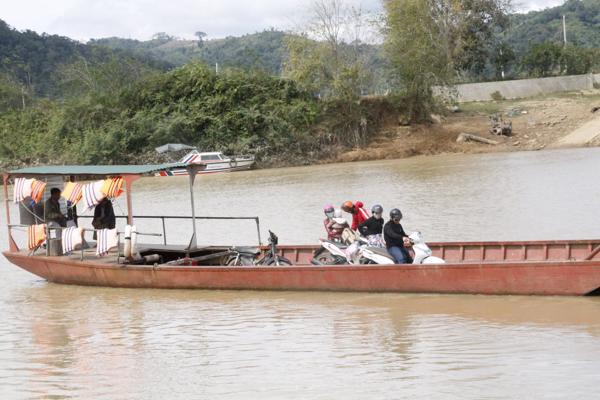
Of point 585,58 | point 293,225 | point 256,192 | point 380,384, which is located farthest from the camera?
point 585,58

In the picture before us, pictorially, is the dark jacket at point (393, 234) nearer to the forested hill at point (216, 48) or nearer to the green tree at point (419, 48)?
the green tree at point (419, 48)

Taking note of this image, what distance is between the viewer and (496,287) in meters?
12.1

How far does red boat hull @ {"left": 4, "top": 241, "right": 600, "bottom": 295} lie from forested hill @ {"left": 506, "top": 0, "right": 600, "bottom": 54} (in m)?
70.6

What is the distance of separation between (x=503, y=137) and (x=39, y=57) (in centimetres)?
5033

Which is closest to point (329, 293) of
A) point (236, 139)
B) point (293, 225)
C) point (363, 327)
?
point (363, 327)

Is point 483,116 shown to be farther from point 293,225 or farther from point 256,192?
point 293,225

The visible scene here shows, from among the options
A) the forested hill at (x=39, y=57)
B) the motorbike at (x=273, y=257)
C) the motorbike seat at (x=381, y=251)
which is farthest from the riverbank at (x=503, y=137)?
the forested hill at (x=39, y=57)

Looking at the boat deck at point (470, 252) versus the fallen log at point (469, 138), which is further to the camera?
the fallen log at point (469, 138)

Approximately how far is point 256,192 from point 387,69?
57.0ft

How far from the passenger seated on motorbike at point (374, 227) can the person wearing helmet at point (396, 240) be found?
0.46 metres

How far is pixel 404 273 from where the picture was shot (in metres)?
12.5

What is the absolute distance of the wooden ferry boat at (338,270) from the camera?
1178 centimetres

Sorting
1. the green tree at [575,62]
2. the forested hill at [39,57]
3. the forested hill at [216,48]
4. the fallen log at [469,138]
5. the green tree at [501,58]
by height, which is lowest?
the fallen log at [469,138]

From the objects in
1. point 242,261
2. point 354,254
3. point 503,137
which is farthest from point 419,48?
point 354,254
